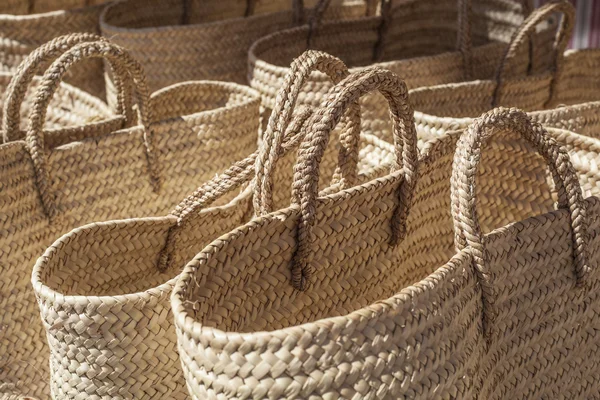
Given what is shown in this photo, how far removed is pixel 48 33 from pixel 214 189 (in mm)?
1051

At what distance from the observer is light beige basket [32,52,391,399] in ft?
3.41

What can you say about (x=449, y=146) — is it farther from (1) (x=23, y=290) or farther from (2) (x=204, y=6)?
(2) (x=204, y=6)

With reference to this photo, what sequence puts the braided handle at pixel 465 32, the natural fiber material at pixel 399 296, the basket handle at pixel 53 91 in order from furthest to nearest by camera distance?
→ the braided handle at pixel 465 32 < the basket handle at pixel 53 91 < the natural fiber material at pixel 399 296

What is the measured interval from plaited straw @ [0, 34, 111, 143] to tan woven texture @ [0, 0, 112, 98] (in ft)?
0.27

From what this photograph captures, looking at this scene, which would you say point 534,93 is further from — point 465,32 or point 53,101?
point 53,101

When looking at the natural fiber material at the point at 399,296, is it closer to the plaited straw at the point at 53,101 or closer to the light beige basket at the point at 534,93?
the light beige basket at the point at 534,93

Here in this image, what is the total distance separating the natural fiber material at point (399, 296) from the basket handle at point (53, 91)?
1.62ft

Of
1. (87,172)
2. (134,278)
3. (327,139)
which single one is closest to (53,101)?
(87,172)

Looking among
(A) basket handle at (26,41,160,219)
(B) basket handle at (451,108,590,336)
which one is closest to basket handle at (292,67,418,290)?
(B) basket handle at (451,108,590,336)

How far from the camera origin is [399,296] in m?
0.91

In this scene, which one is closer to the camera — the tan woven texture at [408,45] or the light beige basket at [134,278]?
the light beige basket at [134,278]

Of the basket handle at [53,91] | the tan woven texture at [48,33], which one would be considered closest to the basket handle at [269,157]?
the basket handle at [53,91]

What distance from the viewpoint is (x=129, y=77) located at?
1548mm

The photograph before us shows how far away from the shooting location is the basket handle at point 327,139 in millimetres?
1046
